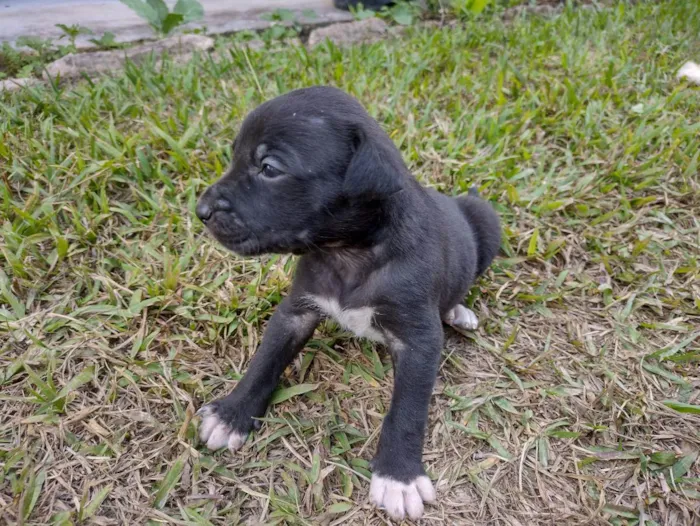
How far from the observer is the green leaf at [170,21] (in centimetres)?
534

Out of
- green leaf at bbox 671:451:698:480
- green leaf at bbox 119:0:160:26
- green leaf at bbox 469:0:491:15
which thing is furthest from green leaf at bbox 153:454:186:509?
green leaf at bbox 469:0:491:15

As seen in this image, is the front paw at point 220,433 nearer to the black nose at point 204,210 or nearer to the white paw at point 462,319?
the black nose at point 204,210

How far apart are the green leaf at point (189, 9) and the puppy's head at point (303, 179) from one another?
3875 mm

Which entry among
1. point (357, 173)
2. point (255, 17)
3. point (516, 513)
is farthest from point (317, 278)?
point (255, 17)

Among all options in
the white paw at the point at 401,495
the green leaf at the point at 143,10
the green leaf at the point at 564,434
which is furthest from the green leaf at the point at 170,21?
the green leaf at the point at 564,434

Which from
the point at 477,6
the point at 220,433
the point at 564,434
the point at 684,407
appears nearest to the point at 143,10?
the point at 477,6

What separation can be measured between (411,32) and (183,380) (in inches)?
194

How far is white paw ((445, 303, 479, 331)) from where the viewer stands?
10.4 ft

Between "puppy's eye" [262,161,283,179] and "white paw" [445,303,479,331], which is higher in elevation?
"puppy's eye" [262,161,283,179]

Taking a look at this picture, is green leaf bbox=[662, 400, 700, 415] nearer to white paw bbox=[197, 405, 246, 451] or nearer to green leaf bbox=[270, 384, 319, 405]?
green leaf bbox=[270, 384, 319, 405]

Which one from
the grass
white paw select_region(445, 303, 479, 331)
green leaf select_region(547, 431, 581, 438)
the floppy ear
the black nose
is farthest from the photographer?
white paw select_region(445, 303, 479, 331)

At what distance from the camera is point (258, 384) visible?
2637mm

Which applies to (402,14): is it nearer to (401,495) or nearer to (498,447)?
(498,447)

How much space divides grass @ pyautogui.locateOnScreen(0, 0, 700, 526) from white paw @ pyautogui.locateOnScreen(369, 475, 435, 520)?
67 mm
